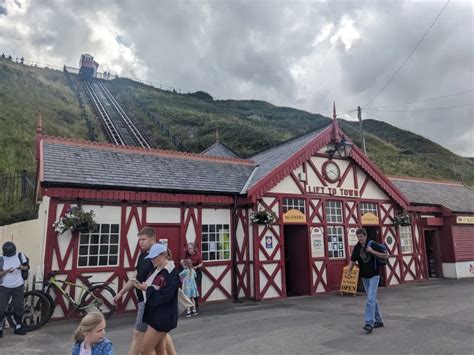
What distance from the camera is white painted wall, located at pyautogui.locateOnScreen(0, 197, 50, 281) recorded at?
334 inches

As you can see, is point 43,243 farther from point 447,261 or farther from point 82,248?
point 447,261

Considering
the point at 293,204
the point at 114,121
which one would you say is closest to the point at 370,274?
the point at 293,204

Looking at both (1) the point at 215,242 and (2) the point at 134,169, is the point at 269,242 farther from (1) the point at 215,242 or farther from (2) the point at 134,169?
(2) the point at 134,169

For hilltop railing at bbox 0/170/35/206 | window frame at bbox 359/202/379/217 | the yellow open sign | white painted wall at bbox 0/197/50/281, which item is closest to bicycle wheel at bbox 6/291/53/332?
white painted wall at bbox 0/197/50/281

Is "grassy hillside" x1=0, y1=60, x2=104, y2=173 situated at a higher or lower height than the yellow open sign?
higher

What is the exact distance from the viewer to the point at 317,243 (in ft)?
39.7

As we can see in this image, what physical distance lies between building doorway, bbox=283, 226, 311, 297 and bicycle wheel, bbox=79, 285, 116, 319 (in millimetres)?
5739

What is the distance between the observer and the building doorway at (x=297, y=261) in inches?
→ 468

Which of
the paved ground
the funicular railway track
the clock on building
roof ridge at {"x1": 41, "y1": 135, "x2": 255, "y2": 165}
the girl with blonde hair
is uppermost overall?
the funicular railway track

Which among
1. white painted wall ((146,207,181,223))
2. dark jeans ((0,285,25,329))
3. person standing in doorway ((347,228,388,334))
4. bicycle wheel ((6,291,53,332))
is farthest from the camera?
white painted wall ((146,207,181,223))

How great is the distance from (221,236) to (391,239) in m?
7.31

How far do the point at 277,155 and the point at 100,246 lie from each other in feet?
24.0

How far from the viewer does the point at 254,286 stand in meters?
10.6

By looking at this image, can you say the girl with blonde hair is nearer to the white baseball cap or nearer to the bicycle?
the white baseball cap
